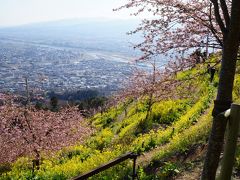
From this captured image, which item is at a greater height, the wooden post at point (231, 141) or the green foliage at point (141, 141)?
the wooden post at point (231, 141)

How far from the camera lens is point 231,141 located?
4.93 meters

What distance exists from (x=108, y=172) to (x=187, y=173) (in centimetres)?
359

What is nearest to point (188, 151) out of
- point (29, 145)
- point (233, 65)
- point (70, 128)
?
point (233, 65)

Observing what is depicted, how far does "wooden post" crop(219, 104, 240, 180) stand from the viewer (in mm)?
4852

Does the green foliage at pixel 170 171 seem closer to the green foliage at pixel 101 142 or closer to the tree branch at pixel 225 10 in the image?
the tree branch at pixel 225 10

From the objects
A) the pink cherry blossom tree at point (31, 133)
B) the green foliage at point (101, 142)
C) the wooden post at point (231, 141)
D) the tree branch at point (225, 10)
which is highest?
the tree branch at point (225, 10)

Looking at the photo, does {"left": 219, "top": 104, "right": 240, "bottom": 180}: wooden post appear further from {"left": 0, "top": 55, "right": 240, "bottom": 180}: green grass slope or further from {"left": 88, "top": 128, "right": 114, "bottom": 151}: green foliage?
{"left": 88, "top": 128, "right": 114, "bottom": 151}: green foliage

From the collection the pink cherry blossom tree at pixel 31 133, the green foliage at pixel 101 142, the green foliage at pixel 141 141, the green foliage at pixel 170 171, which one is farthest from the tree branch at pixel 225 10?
the green foliage at pixel 101 142

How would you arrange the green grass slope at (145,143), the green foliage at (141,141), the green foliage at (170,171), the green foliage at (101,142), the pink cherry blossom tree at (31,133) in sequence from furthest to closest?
the green foliage at (101,142) → the pink cherry blossom tree at (31,133) → the green foliage at (141,141) → the green grass slope at (145,143) → the green foliage at (170,171)

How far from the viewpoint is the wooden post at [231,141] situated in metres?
4.85

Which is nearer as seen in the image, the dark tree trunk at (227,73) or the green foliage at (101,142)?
the dark tree trunk at (227,73)

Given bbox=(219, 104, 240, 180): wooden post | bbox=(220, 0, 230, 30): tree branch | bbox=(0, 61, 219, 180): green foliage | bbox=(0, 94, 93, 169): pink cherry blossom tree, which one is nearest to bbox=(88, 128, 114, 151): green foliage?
bbox=(0, 61, 219, 180): green foliage

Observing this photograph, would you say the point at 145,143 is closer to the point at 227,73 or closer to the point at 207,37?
the point at 207,37

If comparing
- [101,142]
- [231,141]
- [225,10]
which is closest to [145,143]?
[101,142]
